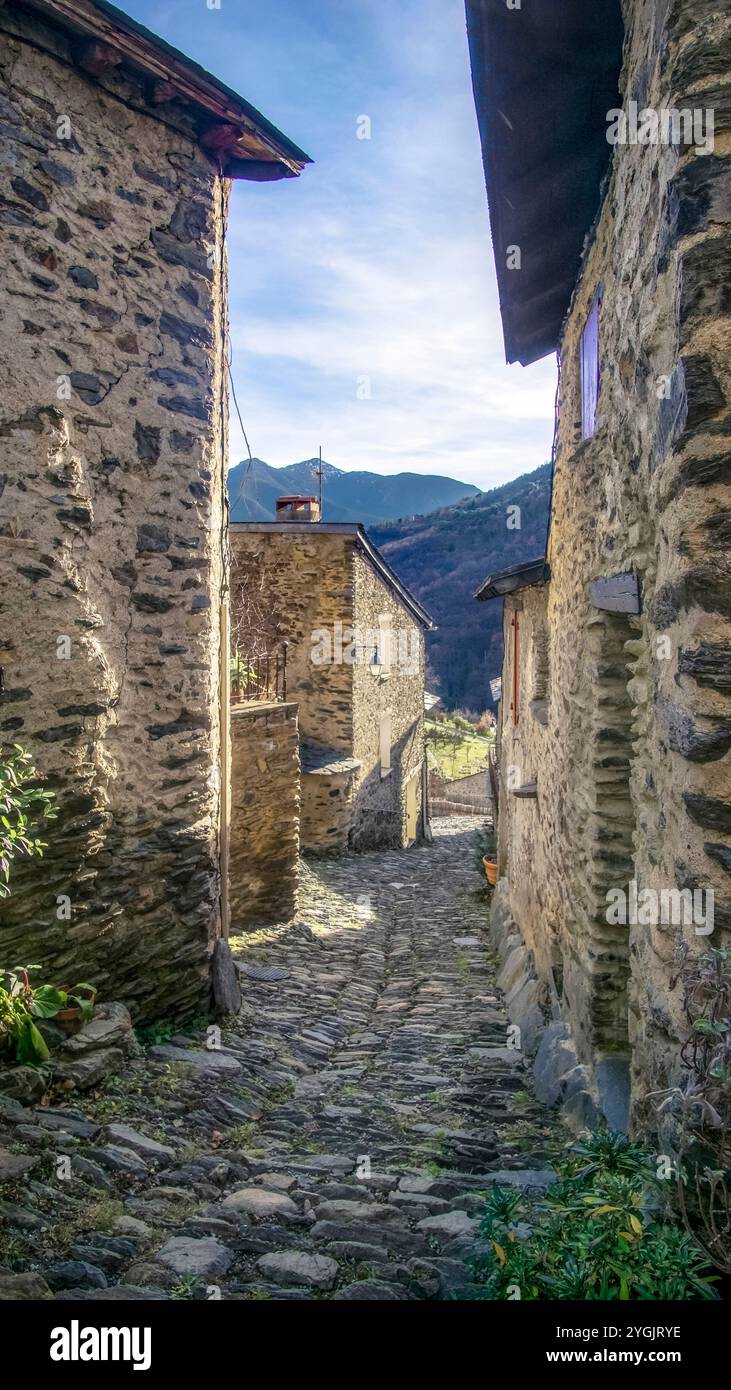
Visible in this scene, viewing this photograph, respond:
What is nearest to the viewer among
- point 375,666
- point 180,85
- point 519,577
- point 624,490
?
point 624,490

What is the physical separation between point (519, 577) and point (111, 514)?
374 centimetres

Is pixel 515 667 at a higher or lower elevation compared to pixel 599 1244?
higher

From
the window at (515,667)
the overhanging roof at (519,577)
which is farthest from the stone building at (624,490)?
the window at (515,667)

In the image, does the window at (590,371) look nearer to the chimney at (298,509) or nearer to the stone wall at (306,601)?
the stone wall at (306,601)

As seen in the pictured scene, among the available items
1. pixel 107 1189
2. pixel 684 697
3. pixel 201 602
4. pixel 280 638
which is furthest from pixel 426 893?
pixel 684 697

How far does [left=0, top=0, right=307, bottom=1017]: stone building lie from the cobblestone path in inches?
30.0

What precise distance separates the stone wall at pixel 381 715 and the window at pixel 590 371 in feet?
28.5

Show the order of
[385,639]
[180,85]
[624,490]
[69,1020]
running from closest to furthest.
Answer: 1. [624,490]
2. [69,1020]
3. [180,85]
4. [385,639]

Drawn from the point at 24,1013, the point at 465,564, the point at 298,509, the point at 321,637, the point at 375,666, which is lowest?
the point at 24,1013

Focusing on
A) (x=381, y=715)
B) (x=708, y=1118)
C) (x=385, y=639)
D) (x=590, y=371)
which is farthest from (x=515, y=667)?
(x=708, y=1118)

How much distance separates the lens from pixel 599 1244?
→ 1.89 meters

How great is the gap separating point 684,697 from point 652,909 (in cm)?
83

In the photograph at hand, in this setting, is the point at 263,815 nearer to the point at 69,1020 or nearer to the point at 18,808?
the point at 69,1020

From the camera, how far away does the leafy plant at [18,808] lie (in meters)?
3.39
